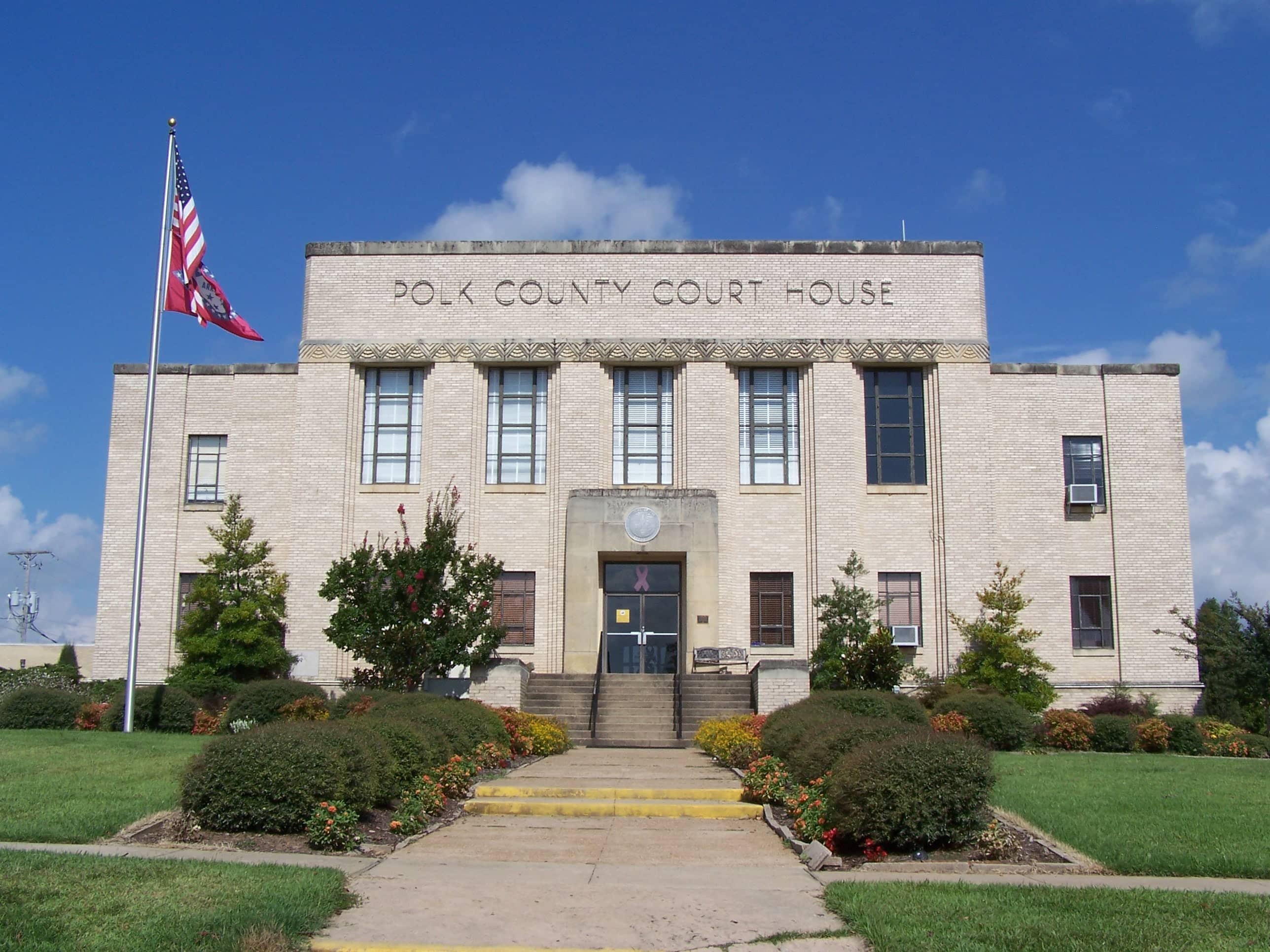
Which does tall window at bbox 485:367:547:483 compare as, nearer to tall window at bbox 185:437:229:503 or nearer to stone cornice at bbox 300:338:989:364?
stone cornice at bbox 300:338:989:364

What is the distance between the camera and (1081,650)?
105 feet

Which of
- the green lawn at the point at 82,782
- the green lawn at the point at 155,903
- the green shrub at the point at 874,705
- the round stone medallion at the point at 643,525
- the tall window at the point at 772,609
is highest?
the round stone medallion at the point at 643,525

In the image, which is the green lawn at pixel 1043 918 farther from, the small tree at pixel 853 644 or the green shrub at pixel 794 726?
the small tree at pixel 853 644

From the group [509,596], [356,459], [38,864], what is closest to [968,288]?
[509,596]

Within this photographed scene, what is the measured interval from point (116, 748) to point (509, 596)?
12901 mm

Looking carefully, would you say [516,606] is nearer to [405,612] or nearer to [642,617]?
[642,617]

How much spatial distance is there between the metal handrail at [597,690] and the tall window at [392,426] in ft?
22.0

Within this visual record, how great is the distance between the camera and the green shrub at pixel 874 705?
1945 cm

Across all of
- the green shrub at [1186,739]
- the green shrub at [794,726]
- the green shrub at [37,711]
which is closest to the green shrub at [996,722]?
the green shrub at [1186,739]

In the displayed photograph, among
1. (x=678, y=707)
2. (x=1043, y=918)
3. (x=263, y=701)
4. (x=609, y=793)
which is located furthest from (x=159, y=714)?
(x=1043, y=918)

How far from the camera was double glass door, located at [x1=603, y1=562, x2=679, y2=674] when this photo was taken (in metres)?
32.3

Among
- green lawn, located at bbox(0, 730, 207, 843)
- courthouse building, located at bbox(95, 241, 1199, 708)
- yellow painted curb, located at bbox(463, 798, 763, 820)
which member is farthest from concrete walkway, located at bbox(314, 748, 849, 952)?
courthouse building, located at bbox(95, 241, 1199, 708)

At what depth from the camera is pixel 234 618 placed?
98.9ft

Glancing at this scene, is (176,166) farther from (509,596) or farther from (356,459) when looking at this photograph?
(509,596)
